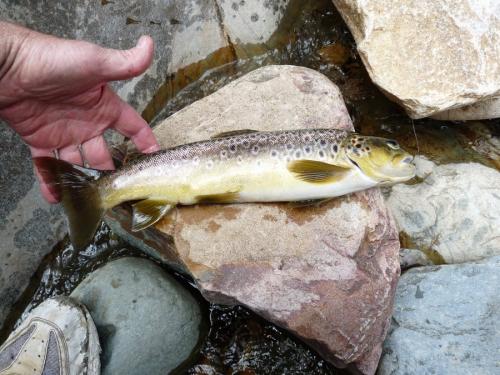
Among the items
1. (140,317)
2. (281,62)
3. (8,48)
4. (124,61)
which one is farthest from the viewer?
(281,62)

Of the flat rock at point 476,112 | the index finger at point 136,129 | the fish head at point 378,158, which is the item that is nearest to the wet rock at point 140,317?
the index finger at point 136,129

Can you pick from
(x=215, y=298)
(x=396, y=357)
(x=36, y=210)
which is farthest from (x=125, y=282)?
(x=396, y=357)

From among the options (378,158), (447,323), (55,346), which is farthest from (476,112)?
(55,346)

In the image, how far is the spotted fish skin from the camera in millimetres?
3699

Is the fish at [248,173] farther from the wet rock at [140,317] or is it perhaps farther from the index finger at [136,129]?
the wet rock at [140,317]

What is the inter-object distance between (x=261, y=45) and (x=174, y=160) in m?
2.49

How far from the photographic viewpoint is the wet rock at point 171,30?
16.4 feet

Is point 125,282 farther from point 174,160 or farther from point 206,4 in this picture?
point 206,4

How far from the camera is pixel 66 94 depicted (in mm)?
3826

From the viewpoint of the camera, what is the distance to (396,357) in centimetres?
387

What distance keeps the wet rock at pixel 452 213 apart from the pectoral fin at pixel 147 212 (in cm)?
226

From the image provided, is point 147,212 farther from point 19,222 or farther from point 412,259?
point 412,259

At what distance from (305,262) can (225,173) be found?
2.94 ft

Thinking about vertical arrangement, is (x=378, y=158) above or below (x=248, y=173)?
below
